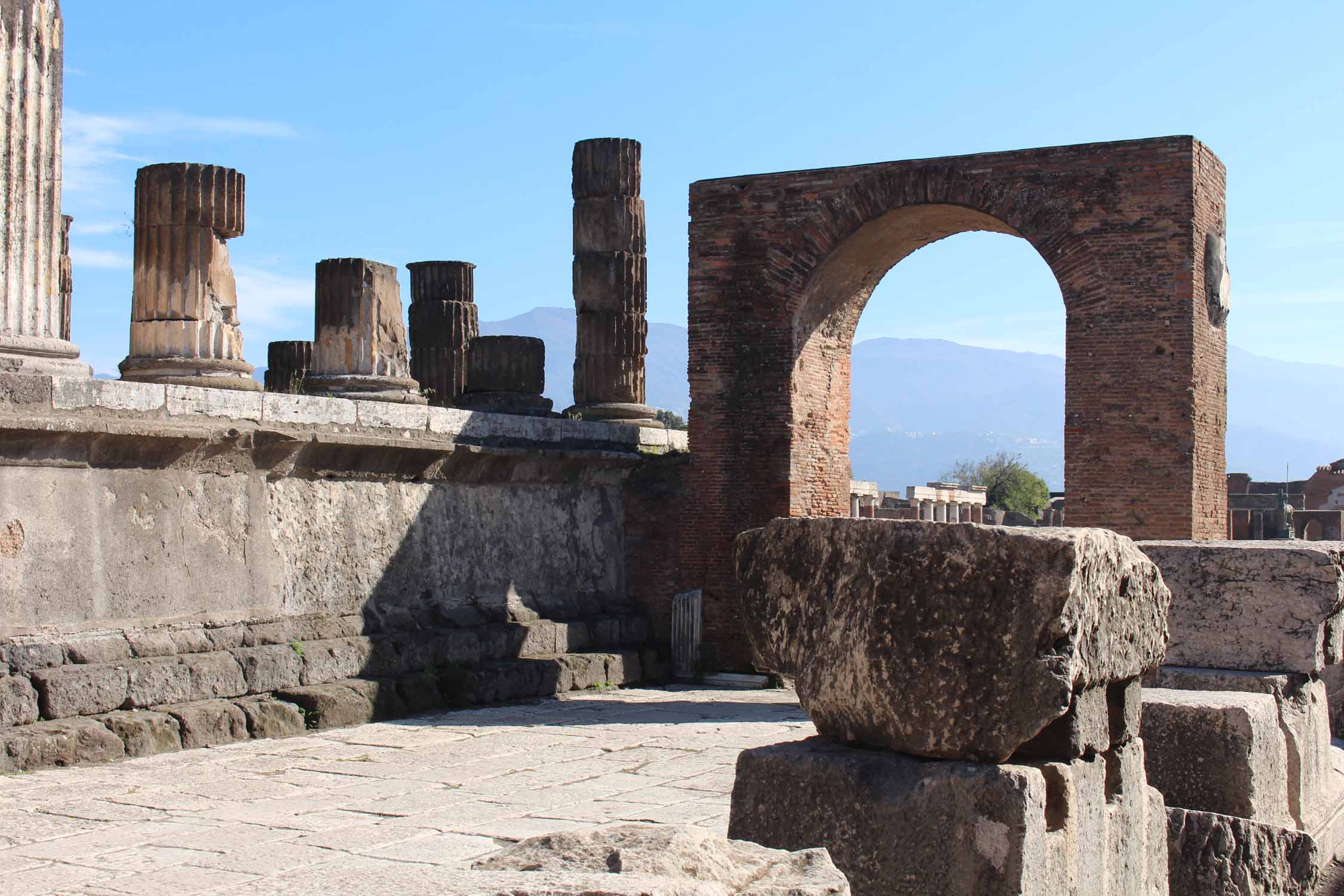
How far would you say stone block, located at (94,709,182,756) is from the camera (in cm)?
834

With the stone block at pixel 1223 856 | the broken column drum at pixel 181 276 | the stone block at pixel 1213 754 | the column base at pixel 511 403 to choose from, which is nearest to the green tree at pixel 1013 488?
the column base at pixel 511 403

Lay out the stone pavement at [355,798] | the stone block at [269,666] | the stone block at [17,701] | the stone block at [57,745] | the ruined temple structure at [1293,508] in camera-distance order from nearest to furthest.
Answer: the stone pavement at [355,798] → the stone block at [57,745] → the stone block at [17,701] → the stone block at [269,666] → the ruined temple structure at [1293,508]

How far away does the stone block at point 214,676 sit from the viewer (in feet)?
29.8

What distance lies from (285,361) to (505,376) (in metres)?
4.25

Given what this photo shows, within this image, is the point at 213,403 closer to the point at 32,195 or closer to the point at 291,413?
the point at 291,413

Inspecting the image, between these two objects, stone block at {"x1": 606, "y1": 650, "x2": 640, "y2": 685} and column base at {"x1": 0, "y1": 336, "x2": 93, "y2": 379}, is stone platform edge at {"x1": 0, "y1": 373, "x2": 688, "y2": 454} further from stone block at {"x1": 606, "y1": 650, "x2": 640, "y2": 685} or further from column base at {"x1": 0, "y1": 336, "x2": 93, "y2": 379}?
stone block at {"x1": 606, "y1": 650, "x2": 640, "y2": 685}

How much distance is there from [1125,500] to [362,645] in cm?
628

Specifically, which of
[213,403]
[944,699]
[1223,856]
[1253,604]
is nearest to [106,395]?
[213,403]

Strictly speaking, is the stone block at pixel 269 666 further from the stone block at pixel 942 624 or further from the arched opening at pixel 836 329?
the stone block at pixel 942 624

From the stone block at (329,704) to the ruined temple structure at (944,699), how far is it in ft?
19.9

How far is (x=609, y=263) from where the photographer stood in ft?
53.3

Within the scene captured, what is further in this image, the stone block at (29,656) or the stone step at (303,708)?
the stone block at (29,656)

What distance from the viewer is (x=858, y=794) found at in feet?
12.5

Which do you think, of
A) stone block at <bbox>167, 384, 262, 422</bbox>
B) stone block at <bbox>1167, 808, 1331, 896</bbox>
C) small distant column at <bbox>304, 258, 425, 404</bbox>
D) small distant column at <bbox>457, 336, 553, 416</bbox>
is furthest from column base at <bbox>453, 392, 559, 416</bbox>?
stone block at <bbox>1167, 808, 1331, 896</bbox>
